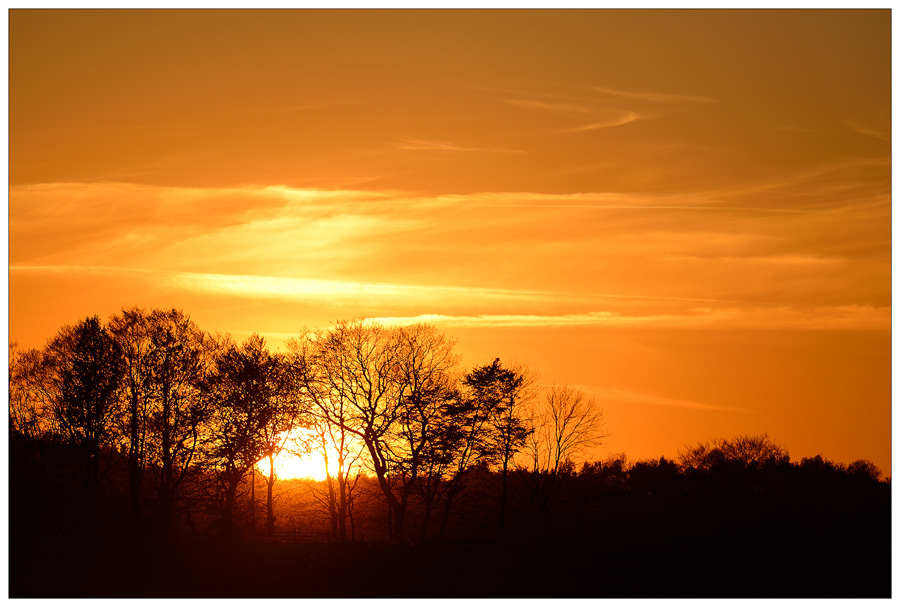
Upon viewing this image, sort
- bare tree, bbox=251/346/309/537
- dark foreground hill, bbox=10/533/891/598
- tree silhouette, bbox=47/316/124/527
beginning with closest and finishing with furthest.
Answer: dark foreground hill, bbox=10/533/891/598 < tree silhouette, bbox=47/316/124/527 < bare tree, bbox=251/346/309/537

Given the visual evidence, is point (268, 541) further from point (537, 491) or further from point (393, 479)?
point (537, 491)

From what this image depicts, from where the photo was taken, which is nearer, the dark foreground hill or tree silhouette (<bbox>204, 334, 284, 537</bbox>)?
the dark foreground hill

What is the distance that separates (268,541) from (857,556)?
27.3m

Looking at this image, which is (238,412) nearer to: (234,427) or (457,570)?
(234,427)

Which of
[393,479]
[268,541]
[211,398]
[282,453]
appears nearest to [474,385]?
[393,479]

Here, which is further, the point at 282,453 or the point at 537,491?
the point at 537,491

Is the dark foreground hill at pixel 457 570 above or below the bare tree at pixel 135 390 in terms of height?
below

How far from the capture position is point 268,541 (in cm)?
4172

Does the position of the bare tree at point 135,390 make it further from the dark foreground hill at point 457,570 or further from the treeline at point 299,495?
the dark foreground hill at point 457,570

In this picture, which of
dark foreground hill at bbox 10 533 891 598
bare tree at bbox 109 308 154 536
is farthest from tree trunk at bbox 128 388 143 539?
dark foreground hill at bbox 10 533 891 598

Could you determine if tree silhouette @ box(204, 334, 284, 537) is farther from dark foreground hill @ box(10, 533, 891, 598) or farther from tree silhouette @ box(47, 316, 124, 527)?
dark foreground hill @ box(10, 533, 891, 598)

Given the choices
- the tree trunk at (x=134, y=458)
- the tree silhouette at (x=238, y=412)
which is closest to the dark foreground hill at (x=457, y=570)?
the tree silhouette at (x=238, y=412)
